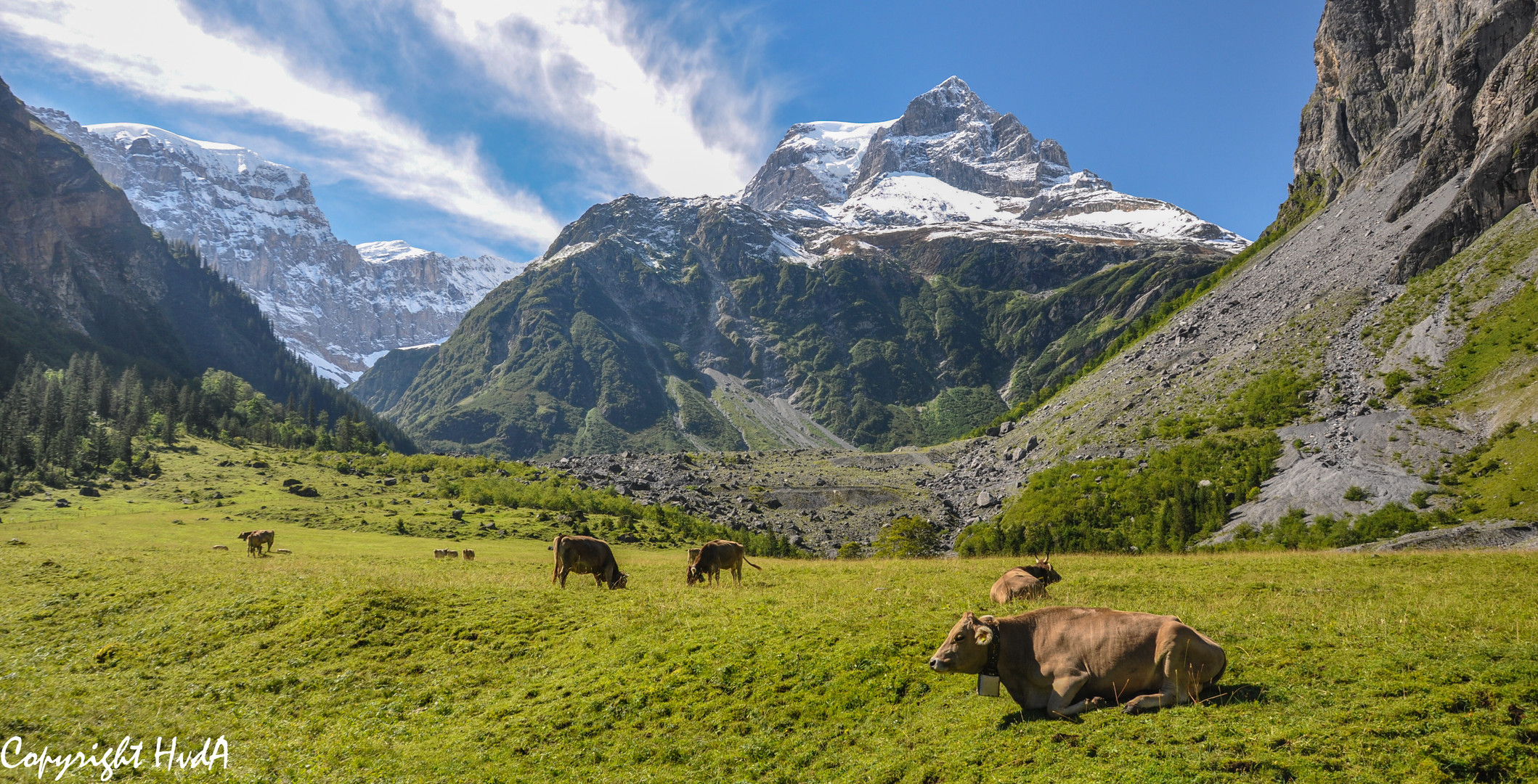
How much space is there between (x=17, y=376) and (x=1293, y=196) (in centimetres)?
37545

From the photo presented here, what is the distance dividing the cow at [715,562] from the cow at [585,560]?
3.56 metres

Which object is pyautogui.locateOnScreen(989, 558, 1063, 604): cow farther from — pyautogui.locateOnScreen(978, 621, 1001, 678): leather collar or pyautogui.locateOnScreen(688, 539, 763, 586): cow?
pyautogui.locateOnScreen(688, 539, 763, 586): cow

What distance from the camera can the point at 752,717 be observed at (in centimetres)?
1664

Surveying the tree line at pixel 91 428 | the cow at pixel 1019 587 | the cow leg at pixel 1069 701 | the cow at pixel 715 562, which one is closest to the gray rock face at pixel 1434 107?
the cow at pixel 1019 587

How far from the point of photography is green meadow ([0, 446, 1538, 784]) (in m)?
11.4

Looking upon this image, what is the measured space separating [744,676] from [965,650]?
719cm

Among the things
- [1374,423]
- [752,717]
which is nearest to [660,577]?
[752,717]

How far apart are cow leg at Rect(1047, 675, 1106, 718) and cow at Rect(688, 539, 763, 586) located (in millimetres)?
20521

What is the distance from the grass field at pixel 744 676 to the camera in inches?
447

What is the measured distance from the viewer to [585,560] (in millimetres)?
32375

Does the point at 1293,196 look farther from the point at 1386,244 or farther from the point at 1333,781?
the point at 1333,781

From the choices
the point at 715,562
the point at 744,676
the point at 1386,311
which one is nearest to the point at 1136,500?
the point at 1386,311

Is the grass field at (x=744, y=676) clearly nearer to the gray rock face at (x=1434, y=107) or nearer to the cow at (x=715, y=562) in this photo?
the cow at (x=715, y=562)

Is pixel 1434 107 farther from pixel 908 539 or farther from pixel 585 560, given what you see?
pixel 585 560
